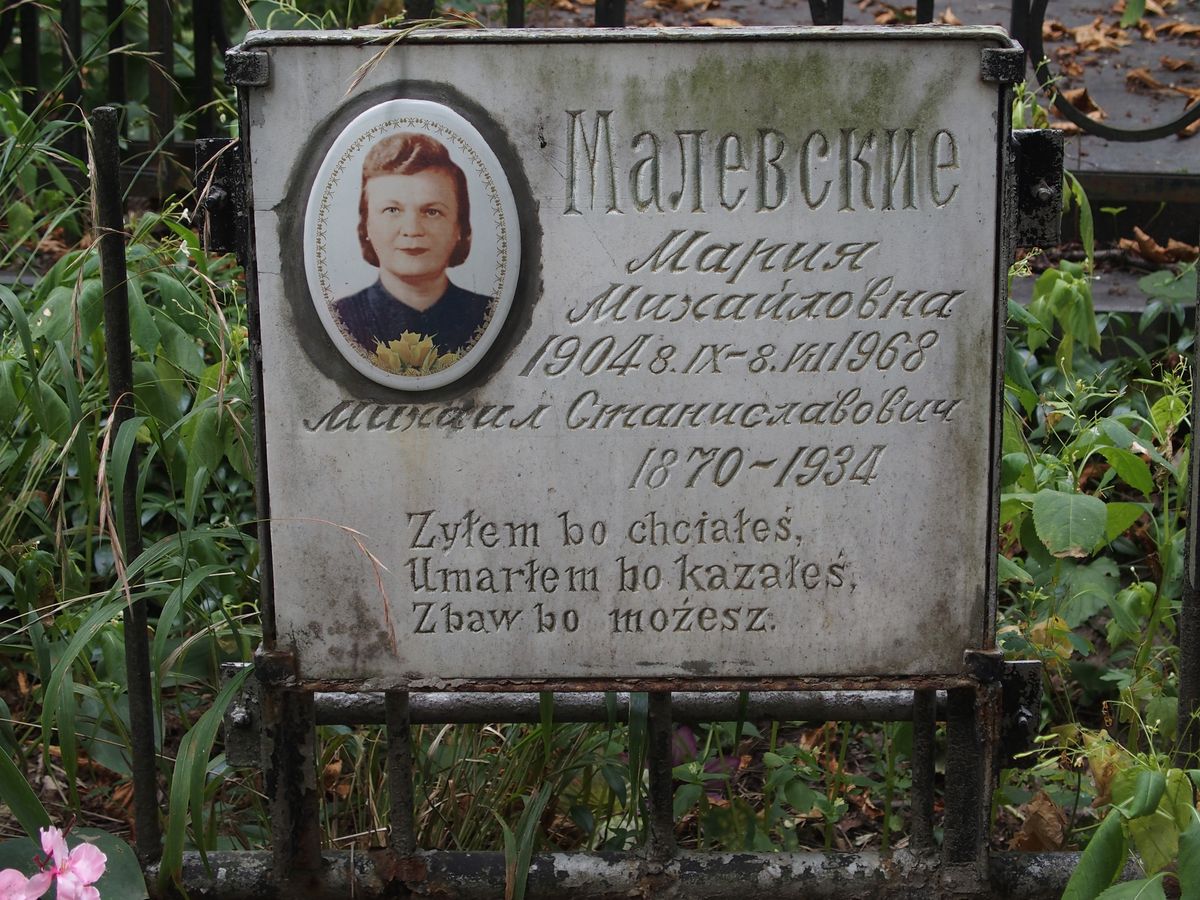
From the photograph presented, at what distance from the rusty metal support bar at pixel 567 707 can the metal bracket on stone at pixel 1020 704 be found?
0.20 m

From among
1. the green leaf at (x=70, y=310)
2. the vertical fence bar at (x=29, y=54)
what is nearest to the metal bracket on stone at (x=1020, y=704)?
the green leaf at (x=70, y=310)

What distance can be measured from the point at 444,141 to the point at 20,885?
1014 millimetres

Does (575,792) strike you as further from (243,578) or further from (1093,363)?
(1093,363)

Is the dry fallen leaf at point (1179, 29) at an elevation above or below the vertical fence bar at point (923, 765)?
above

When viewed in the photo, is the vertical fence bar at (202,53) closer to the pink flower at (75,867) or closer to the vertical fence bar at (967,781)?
the pink flower at (75,867)

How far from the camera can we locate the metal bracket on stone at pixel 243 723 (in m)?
1.98

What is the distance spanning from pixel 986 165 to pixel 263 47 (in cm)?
94

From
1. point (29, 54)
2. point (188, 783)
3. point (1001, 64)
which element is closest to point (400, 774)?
point (188, 783)

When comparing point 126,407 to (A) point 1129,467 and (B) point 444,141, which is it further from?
(A) point 1129,467

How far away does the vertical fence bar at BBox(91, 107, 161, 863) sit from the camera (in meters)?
1.88

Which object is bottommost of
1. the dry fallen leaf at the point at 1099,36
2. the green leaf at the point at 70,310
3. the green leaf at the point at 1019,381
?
the green leaf at the point at 1019,381

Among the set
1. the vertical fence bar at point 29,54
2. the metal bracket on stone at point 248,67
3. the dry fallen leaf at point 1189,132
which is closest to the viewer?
the metal bracket on stone at point 248,67

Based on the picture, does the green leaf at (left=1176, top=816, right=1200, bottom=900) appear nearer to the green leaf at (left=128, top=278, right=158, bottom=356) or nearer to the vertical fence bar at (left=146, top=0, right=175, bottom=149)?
the green leaf at (left=128, top=278, right=158, bottom=356)

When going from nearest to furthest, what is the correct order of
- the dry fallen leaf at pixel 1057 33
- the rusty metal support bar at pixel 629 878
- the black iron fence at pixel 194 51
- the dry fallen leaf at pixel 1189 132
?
the rusty metal support bar at pixel 629 878 < the black iron fence at pixel 194 51 < the dry fallen leaf at pixel 1189 132 < the dry fallen leaf at pixel 1057 33
